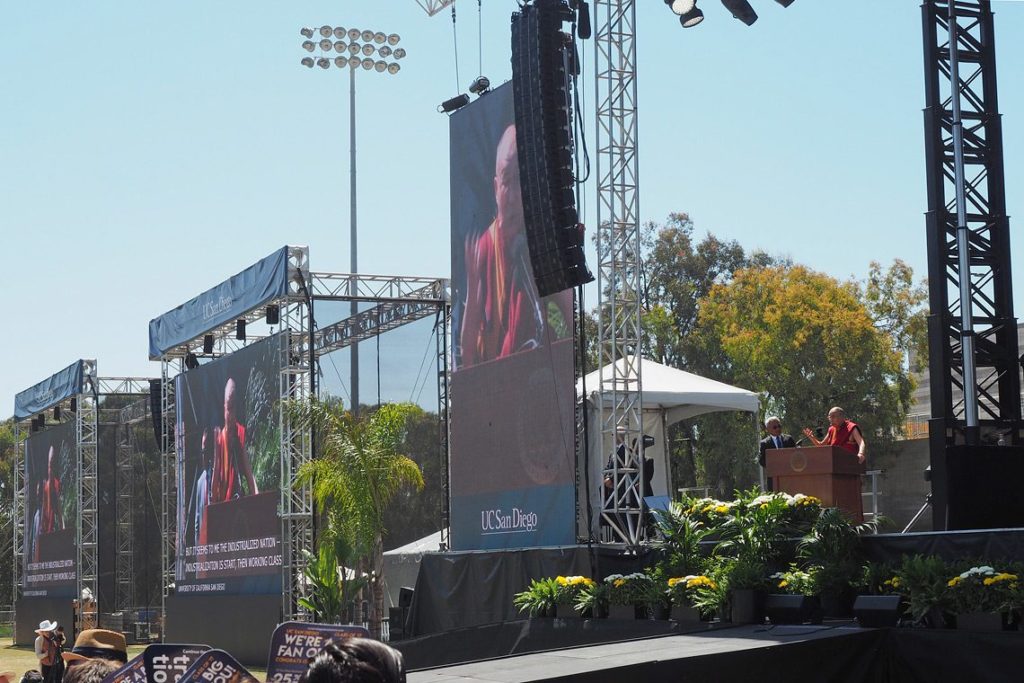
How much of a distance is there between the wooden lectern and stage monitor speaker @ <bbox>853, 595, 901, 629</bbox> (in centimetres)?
206

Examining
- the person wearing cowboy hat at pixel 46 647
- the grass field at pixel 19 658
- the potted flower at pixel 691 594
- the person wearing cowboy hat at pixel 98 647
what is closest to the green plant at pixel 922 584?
the potted flower at pixel 691 594

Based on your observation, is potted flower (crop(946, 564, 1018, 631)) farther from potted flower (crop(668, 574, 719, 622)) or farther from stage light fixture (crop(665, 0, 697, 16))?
stage light fixture (crop(665, 0, 697, 16))

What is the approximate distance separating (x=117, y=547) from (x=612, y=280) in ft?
71.3

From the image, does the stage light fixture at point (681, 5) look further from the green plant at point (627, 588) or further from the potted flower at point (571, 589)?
the potted flower at point (571, 589)

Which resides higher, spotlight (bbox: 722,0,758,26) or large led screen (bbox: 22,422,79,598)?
spotlight (bbox: 722,0,758,26)

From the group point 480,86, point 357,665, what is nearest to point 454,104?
point 480,86

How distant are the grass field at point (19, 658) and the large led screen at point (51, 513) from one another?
4.63ft

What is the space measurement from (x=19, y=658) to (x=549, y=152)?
19923 millimetres

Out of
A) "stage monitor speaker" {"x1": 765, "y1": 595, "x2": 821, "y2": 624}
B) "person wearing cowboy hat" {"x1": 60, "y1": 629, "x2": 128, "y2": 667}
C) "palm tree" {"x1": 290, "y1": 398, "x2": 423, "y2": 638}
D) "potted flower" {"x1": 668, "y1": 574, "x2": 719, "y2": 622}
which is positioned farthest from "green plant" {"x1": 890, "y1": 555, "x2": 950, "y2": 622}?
"palm tree" {"x1": 290, "y1": 398, "x2": 423, "y2": 638}

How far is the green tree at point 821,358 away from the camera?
31609 millimetres

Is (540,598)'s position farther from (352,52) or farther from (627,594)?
(352,52)

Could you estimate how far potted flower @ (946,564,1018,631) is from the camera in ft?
24.1

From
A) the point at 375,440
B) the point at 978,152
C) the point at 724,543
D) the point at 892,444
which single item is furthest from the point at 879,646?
the point at 892,444

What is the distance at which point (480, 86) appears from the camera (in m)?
15.2
